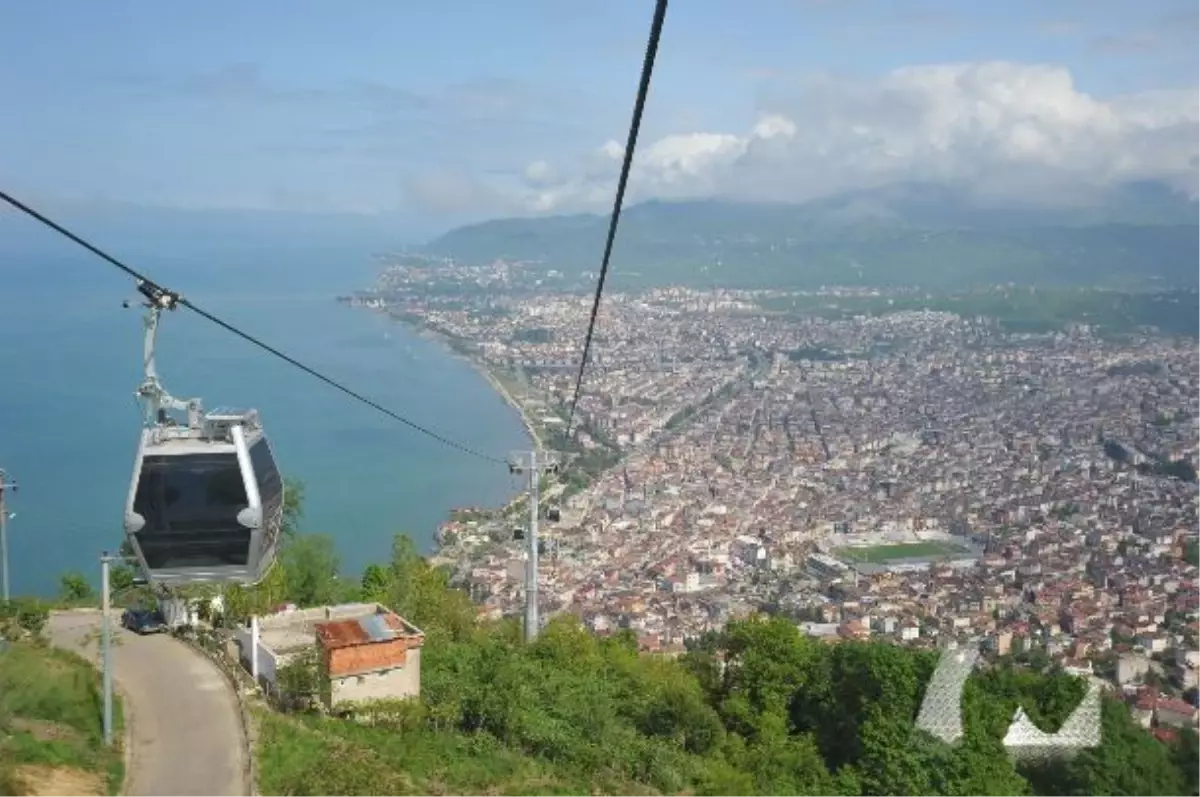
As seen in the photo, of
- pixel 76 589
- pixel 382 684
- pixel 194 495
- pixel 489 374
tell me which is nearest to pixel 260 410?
pixel 76 589

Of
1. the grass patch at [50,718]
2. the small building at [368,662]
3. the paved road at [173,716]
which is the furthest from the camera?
the small building at [368,662]

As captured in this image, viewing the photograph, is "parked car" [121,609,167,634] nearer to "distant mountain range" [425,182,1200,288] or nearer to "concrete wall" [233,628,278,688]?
"concrete wall" [233,628,278,688]

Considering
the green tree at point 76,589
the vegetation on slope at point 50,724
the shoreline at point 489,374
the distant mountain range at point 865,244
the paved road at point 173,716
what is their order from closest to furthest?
the vegetation on slope at point 50,724
the paved road at point 173,716
the green tree at point 76,589
the shoreline at point 489,374
the distant mountain range at point 865,244

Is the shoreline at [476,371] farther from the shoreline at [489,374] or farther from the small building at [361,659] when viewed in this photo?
the small building at [361,659]

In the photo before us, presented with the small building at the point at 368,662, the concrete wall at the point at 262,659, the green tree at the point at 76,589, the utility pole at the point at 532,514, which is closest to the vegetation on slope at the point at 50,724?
the concrete wall at the point at 262,659

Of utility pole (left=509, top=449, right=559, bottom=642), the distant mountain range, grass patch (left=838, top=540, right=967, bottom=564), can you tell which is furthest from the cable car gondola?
the distant mountain range

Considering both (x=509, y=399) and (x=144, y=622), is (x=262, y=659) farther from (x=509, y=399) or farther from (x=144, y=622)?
(x=509, y=399)

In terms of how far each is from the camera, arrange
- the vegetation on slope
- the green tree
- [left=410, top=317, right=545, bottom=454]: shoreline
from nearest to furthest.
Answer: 1. the vegetation on slope
2. the green tree
3. [left=410, top=317, right=545, bottom=454]: shoreline
